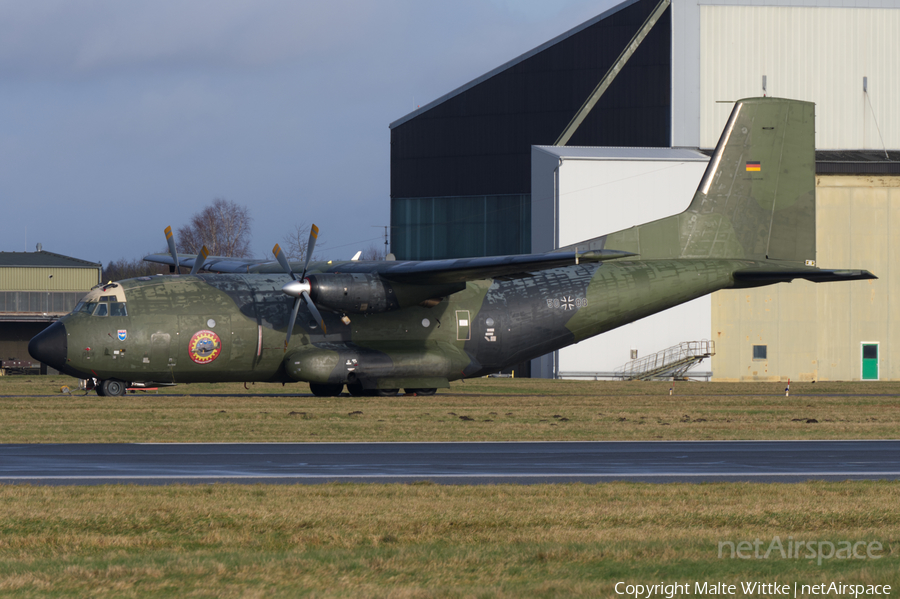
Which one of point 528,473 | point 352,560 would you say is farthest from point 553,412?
point 352,560

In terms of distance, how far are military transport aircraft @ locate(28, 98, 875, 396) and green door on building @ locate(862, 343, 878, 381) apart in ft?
75.8

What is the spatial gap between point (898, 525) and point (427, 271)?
19687mm

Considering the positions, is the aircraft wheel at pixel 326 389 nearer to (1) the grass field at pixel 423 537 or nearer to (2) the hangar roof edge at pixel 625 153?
(1) the grass field at pixel 423 537

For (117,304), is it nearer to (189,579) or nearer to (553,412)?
(553,412)

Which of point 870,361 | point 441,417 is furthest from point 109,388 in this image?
point 870,361

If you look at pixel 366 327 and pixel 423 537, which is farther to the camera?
pixel 366 327

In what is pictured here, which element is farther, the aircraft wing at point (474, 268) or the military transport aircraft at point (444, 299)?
the military transport aircraft at point (444, 299)

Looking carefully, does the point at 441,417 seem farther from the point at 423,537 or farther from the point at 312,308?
the point at 423,537

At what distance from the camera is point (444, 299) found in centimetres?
3281

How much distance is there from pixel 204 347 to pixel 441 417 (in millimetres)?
8374

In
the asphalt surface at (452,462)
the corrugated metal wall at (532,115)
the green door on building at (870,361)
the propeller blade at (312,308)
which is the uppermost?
the corrugated metal wall at (532,115)

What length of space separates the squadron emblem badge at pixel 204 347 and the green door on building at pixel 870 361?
4022 cm
